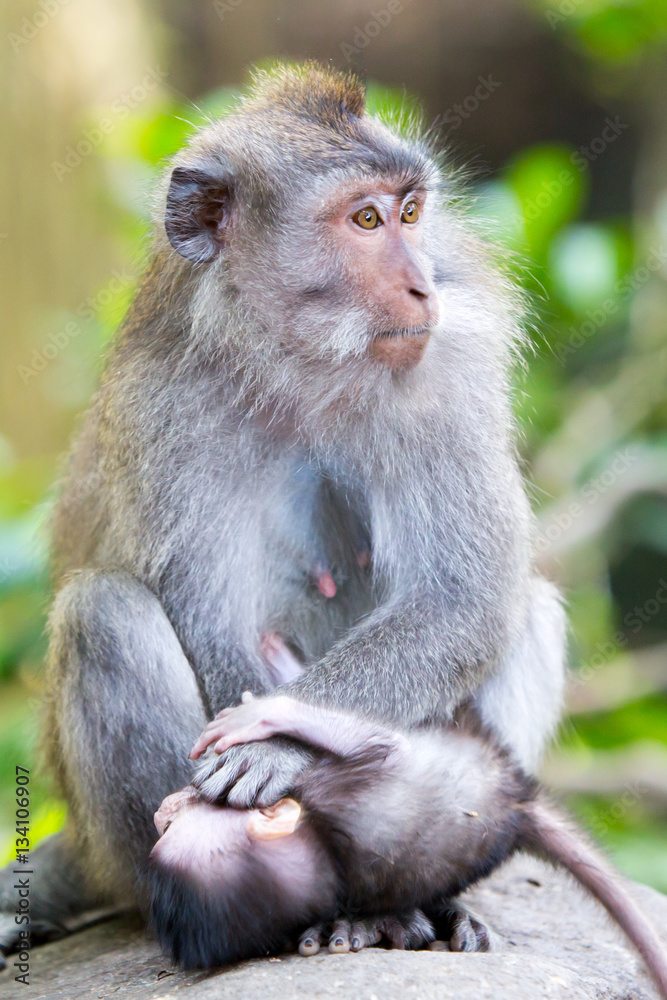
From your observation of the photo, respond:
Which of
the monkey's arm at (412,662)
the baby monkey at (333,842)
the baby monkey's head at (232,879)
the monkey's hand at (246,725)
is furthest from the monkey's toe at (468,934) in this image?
the monkey's hand at (246,725)

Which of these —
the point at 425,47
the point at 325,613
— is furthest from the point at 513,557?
the point at 425,47

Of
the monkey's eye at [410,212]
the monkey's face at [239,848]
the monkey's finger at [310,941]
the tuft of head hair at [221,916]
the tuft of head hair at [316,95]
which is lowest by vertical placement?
the monkey's finger at [310,941]

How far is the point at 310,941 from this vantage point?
3.18 meters

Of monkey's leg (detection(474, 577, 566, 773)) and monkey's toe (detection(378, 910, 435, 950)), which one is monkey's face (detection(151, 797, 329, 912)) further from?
monkey's leg (detection(474, 577, 566, 773))

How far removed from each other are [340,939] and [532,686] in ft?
5.22

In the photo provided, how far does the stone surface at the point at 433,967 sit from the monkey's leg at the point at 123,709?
399 millimetres

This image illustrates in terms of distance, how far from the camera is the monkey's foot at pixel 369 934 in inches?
125

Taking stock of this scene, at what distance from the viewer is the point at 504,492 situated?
3.93 meters

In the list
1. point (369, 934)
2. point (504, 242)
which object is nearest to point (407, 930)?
point (369, 934)

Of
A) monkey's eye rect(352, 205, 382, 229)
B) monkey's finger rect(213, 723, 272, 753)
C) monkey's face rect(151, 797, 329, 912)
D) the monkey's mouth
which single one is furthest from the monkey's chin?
monkey's face rect(151, 797, 329, 912)

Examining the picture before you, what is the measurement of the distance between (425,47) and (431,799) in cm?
1005

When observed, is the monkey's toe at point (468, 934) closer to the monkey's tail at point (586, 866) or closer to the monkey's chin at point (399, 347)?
the monkey's tail at point (586, 866)

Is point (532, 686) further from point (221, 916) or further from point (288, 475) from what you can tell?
point (221, 916)

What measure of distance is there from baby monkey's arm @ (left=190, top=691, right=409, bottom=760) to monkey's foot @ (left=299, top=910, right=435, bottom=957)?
1.72 ft
